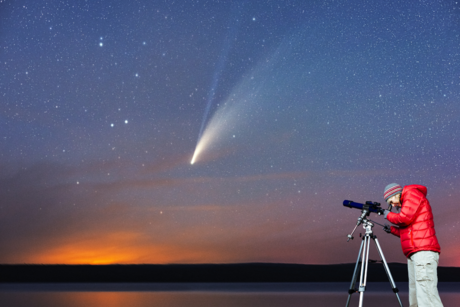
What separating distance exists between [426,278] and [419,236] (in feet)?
1.63

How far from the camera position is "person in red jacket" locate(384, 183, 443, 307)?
17.5 ft

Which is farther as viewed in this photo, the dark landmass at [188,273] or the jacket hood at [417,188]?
the dark landmass at [188,273]

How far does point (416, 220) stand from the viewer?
551cm

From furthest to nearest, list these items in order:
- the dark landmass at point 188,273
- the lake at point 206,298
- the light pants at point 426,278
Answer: the dark landmass at point 188,273 → the lake at point 206,298 → the light pants at point 426,278

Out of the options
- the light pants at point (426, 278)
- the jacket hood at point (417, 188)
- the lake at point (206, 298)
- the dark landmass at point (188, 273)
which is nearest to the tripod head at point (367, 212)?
the jacket hood at point (417, 188)

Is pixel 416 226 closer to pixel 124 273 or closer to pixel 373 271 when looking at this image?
pixel 373 271

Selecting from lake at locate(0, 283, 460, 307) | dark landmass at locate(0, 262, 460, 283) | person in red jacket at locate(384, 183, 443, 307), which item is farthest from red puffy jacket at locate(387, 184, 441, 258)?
dark landmass at locate(0, 262, 460, 283)

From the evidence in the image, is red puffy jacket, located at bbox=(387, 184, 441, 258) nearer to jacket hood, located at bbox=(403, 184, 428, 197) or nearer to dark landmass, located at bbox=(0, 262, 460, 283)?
jacket hood, located at bbox=(403, 184, 428, 197)

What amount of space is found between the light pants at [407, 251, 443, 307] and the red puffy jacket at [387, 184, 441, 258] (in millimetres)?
84

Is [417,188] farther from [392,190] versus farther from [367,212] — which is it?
[367,212]

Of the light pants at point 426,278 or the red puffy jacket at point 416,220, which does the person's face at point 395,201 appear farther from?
the light pants at point 426,278

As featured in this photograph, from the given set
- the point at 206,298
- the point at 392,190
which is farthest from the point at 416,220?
the point at 206,298

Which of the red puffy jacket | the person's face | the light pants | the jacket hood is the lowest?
the light pants

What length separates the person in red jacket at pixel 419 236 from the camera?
534 centimetres
